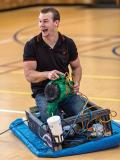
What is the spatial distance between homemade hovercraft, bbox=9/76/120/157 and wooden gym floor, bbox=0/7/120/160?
8cm

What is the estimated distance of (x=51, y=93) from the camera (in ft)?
14.0

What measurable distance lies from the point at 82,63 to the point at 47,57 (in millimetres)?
3546

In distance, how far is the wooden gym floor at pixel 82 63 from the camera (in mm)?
4590

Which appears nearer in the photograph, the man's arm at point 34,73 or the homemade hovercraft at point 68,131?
the homemade hovercraft at point 68,131

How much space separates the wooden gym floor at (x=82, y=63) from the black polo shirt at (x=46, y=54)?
0.79m

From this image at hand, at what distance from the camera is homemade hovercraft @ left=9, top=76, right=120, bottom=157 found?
4090 millimetres

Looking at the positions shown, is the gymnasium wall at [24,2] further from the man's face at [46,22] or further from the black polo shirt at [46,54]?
the man's face at [46,22]

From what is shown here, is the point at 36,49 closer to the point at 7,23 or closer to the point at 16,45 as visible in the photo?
the point at 16,45

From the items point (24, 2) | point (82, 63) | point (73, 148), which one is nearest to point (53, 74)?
point (73, 148)

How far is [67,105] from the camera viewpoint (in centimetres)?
450

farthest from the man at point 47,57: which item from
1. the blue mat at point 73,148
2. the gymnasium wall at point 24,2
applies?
the gymnasium wall at point 24,2

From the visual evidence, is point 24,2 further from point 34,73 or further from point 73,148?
point 73,148

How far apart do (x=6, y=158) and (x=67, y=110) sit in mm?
798

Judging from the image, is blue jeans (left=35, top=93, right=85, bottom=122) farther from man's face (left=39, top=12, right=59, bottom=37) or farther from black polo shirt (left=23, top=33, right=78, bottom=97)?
man's face (left=39, top=12, right=59, bottom=37)
